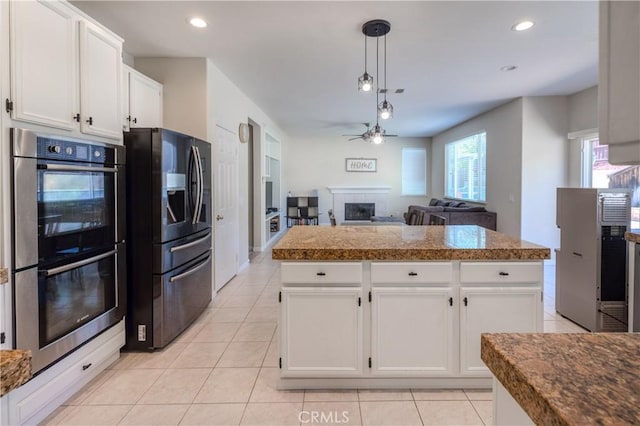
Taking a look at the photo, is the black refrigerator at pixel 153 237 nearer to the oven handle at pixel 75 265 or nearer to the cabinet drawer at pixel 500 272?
the oven handle at pixel 75 265

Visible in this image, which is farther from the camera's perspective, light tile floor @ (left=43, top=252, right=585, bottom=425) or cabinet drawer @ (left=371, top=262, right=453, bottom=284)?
cabinet drawer @ (left=371, top=262, right=453, bottom=284)

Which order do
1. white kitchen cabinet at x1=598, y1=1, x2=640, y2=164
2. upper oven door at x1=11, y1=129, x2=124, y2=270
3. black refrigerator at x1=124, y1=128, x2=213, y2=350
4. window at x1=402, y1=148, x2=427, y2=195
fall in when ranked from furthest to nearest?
window at x1=402, y1=148, x2=427, y2=195
black refrigerator at x1=124, y1=128, x2=213, y2=350
upper oven door at x1=11, y1=129, x2=124, y2=270
white kitchen cabinet at x1=598, y1=1, x2=640, y2=164

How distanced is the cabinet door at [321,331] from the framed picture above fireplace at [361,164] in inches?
324

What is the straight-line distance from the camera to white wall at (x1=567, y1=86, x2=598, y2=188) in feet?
15.9

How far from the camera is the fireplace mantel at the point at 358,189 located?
10039 mm

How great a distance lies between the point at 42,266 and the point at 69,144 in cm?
69

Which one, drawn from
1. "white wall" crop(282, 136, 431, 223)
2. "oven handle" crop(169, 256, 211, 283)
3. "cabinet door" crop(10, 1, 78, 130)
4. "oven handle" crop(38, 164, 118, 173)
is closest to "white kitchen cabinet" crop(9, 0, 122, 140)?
"cabinet door" crop(10, 1, 78, 130)

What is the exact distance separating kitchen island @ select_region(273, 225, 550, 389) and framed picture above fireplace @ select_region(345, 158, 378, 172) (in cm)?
808

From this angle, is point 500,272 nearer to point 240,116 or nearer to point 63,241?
point 63,241

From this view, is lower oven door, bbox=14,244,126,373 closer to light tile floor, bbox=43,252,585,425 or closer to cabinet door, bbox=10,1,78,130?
light tile floor, bbox=43,252,585,425

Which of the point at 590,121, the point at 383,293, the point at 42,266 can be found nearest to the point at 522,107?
the point at 590,121

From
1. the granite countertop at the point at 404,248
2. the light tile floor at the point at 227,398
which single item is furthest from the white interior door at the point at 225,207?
the granite countertop at the point at 404,248

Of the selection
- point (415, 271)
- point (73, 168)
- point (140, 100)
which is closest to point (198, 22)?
point (140, 100)

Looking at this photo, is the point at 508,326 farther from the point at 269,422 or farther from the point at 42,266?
the point at 42,266
